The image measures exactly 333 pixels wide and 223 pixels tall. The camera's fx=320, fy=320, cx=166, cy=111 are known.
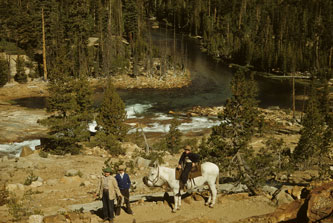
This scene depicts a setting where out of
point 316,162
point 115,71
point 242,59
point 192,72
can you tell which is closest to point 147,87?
point 115,71

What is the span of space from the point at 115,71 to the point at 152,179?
5651 centimetres

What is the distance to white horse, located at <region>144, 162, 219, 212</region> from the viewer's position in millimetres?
12141

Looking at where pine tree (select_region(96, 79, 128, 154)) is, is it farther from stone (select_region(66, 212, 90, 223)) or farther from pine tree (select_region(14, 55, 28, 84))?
pine tree (select_region(14, 55, 28, 84))

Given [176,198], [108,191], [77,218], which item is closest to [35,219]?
[77,218]

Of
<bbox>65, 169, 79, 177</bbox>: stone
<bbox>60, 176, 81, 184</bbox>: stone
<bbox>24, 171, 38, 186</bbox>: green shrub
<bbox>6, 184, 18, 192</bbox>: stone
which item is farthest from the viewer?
<bbox>65, 169, 79, 177</bbox>: stone

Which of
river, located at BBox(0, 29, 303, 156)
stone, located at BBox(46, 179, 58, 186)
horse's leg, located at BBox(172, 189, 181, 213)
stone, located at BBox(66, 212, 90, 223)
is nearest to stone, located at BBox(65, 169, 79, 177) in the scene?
stone, located at BBox(46, 179, 58, 186)

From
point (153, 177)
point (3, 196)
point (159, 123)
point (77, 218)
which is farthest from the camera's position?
point (159, 123)

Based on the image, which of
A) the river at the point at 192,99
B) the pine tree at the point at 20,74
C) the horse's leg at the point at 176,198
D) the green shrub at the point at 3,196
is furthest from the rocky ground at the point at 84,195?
the pine tree at the point at 20,74

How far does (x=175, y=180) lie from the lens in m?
12.5

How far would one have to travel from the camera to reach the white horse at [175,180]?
12141mm

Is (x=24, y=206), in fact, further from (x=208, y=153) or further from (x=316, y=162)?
(x=316, y=162)

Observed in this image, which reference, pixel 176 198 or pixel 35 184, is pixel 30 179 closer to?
pixel 35 184

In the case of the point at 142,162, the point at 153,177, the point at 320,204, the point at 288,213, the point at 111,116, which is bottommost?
the point at 142,162

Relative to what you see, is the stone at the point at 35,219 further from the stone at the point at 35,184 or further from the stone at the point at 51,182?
the stone at the point at 51,182
